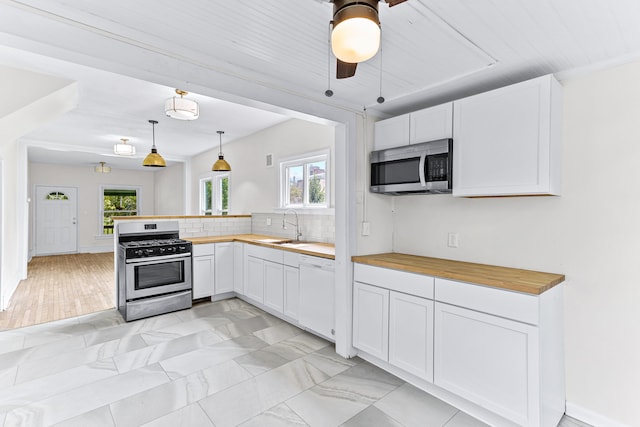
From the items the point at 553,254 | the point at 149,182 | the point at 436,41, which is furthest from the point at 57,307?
the point at 149,182

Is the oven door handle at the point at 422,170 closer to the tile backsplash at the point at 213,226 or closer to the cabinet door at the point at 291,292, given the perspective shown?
the cabinet door at the point at 291,292

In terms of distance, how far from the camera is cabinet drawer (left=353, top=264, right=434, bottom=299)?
228 cm

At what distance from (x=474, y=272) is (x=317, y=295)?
1.56 meters

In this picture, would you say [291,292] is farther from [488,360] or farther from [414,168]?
[488,360]

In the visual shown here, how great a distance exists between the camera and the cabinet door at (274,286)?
366cm

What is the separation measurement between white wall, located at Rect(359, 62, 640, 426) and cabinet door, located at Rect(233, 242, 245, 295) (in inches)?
132

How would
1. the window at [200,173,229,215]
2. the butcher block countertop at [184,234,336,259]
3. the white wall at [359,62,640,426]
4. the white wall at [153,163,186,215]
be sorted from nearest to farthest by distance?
the white wall at [359,62,640,426], the butcher block countertop at [184,234,336,259], the window at [200,173,229,215], the white wall at [153,163,186,215]

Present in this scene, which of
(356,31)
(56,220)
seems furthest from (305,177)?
(56,220)

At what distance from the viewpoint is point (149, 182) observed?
10.4m

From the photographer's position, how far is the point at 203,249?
4.37m

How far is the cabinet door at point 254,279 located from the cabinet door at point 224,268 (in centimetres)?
38

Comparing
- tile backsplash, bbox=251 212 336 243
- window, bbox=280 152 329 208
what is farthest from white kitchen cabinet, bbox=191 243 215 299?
window, bbox=280 152 329 208

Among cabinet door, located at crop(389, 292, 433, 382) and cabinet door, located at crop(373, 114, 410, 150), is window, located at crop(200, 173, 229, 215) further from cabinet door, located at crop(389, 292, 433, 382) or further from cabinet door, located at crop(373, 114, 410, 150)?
cabinet door, located at crop(389, 292, 433, 382)

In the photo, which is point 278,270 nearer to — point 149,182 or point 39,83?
point 39,83
